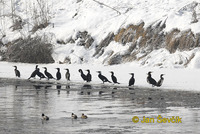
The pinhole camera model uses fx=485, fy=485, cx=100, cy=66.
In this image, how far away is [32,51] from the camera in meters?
38.5

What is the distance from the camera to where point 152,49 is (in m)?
32.9

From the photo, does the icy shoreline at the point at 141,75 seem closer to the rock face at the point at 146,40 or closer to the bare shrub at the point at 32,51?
the rock face at the point at 146,40

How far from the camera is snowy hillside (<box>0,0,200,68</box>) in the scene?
31297mm

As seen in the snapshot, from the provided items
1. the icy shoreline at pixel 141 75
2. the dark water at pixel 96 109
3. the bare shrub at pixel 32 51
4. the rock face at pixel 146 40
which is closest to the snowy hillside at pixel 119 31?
the rock face at pixel 146 40

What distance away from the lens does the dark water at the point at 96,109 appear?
1110 centimetres

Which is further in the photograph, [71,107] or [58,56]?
[58,56]

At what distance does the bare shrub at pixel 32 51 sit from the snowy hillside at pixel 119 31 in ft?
2.06

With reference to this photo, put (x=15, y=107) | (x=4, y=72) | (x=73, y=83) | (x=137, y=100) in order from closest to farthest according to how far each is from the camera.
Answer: (x=15, y=107)
(x=137, y=100)
(x=73, y=83)
(x=4, y=72)

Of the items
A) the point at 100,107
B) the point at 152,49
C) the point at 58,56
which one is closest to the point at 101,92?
the point at 100,107

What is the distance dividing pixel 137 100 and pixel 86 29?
76.0 feet

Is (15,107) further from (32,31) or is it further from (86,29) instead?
(32,31)

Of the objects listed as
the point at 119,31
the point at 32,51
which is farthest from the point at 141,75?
the point at 32,51

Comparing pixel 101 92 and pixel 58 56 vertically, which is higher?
pixel 58 56

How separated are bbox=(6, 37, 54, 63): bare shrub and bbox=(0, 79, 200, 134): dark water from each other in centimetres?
1628
